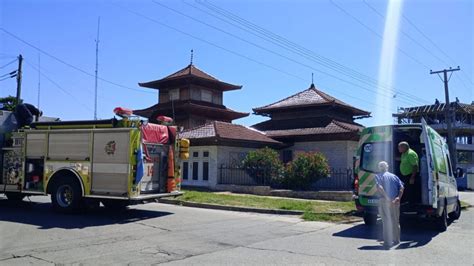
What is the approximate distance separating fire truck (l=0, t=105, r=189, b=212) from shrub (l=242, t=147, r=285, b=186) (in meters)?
9.73

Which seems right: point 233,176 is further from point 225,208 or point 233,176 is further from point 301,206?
point 301,206

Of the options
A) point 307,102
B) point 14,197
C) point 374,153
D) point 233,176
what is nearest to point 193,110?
point 307,102

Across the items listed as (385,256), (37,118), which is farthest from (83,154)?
(385,256)

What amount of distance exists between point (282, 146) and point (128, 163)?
1818 cm

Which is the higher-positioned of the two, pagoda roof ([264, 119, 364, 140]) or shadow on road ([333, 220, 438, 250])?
pagoda roof ([264, 119, 364, 140])

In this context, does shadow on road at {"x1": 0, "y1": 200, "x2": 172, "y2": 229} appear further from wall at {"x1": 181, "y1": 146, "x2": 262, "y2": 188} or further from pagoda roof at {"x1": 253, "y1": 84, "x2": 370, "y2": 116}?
pagoda roof at {"x1": 253, "y1": 84, "x2": 370, "y2": 116}

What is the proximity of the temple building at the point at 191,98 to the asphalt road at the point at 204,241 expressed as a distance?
2105 cm

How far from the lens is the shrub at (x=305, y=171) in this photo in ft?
71.9

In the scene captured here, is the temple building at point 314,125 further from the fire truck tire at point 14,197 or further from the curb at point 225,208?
the fire truck tire at point 14,197

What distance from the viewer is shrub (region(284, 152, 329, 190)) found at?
2191 cm

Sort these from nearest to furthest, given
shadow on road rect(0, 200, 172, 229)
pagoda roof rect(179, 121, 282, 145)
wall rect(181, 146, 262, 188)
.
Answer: shadow on road rect(0, 200, 172, 229) < wall rect(181, 146, 262, 188) < pagoda roof rect(179, 121, 282, 145)

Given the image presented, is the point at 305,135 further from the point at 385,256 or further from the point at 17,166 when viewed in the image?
the point at 385,256

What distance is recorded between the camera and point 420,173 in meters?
11.2

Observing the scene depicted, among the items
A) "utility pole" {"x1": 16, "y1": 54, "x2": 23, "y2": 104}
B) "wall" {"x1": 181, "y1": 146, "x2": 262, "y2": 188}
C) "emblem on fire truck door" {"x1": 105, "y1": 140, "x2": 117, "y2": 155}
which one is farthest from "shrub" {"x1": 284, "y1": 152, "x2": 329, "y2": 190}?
"utility pole" {"x1": 16, "y1": 54, "x2": 23, "y2": 104}
